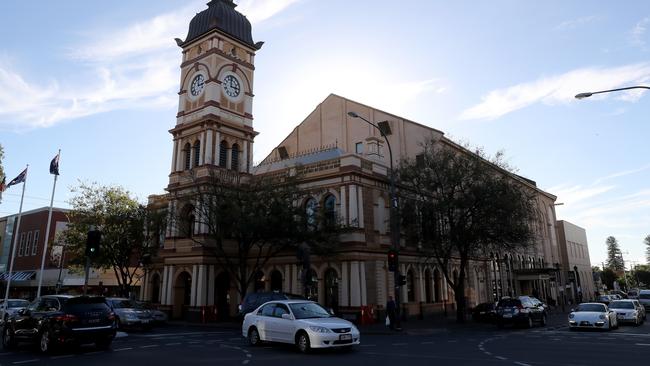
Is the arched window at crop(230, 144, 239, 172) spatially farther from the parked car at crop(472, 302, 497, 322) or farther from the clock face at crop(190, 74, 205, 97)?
the parked car at crop(472, 302, 497, 322)

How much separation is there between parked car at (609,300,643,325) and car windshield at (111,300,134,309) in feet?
90.4

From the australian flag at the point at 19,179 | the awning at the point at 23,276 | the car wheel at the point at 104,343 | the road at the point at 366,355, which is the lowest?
the road at the point at 366,355

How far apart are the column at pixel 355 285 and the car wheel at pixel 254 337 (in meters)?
15.0

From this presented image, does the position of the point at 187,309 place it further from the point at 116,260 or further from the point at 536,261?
the point at 536,261

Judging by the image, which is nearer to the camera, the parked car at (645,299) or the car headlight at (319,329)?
the car headlight at (319,329)

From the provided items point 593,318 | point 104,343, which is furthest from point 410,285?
point 104,343

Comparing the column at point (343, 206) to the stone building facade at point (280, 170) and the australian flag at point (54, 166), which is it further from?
the australian flag at point (54, 166)

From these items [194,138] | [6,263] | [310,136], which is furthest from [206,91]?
[6,263]

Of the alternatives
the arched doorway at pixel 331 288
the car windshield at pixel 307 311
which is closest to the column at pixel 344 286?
the arched doorway at pixel 331 288

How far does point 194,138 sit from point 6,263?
3796cm

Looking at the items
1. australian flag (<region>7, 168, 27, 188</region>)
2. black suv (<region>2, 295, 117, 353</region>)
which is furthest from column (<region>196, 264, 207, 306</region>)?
black suv (<region>2, 295, 117, 353</region>)

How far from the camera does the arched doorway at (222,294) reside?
3575 centimetres

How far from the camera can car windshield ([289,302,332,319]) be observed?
1423 cm

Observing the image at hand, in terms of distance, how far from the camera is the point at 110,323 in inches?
587
